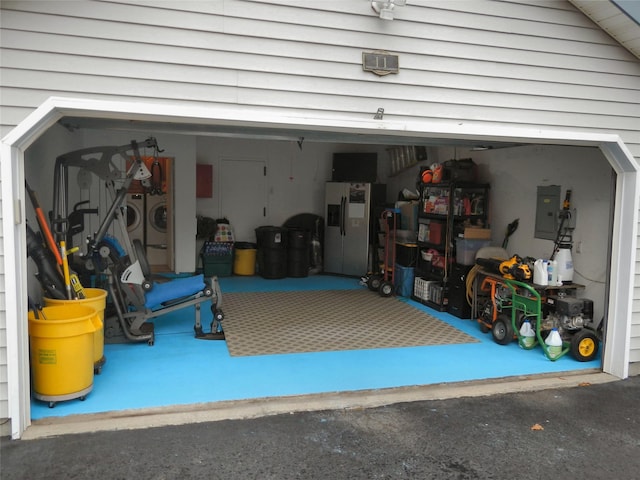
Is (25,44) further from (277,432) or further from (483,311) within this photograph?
(483,311)

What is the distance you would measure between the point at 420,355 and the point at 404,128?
228 centimetres

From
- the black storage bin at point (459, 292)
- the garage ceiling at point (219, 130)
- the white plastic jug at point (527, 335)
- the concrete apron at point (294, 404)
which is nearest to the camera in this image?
the concrete apron at point (294, 404)

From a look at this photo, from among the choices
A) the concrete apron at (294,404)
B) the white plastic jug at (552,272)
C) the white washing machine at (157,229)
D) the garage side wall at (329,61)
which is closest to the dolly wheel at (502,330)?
the white plastic jug at (552,272)

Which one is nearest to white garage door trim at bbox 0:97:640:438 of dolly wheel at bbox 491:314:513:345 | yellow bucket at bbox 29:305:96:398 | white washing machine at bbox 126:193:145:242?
yellow bucket at bbox 29:305:96:398

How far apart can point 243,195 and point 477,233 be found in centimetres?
473

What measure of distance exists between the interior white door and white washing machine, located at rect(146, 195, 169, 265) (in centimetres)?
102

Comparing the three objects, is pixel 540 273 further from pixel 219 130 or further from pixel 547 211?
pixel 219 130

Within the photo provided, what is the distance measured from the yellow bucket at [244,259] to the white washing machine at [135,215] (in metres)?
1.70

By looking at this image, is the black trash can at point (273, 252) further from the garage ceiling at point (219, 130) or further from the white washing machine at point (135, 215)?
the garage ceiling at point (219, 130)

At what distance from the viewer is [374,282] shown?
8023 millimetres

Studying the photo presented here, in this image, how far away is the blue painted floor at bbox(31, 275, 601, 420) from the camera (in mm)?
3871

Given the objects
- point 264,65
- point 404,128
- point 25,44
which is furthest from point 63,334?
point 404,128

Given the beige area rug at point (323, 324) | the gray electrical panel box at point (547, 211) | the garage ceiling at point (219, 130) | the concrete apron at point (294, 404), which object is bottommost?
the concrete apron at point (294, 404)

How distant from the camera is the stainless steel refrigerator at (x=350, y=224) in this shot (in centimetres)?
900
